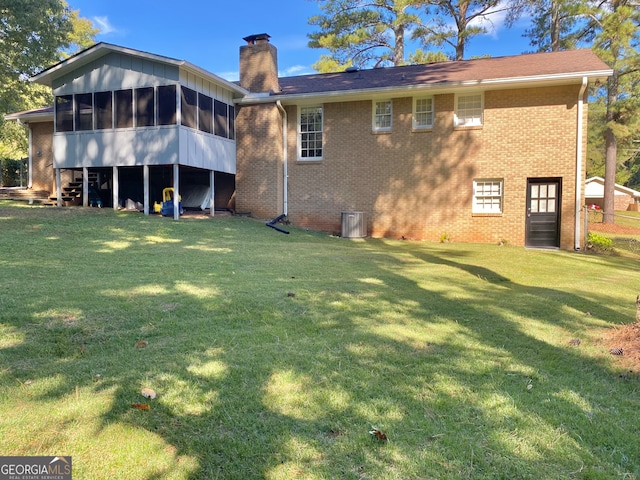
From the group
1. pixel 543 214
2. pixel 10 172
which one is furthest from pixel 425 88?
pixel 10 172

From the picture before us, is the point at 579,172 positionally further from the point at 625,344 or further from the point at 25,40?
the point at 25,40

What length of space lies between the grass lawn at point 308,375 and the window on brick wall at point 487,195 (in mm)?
7621

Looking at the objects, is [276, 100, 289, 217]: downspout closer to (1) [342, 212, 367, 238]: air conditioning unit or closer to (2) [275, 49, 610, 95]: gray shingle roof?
(2) [275, 49, 610, 95]: gray shingle roof

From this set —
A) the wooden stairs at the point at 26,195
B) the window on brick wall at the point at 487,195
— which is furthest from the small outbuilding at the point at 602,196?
the wooden stairs at the point at 26,195

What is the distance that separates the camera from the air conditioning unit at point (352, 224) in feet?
47.6

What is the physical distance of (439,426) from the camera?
98.7 inches

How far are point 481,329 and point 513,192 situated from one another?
10.5 metres

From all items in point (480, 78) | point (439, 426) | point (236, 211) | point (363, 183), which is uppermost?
point (480, 78)

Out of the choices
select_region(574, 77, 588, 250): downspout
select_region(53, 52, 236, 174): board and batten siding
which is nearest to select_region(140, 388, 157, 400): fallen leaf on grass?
select_region(53, 52, 236, 174): board and batten siding

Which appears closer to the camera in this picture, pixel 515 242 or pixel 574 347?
pixel 574 347

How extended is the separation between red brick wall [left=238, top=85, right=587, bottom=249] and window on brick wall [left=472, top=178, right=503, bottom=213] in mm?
218

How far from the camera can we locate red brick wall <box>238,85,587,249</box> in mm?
13297

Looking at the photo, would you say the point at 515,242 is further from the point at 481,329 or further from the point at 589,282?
the point at 481,329

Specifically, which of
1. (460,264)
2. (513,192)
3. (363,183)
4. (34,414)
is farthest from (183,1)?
(34,414)
